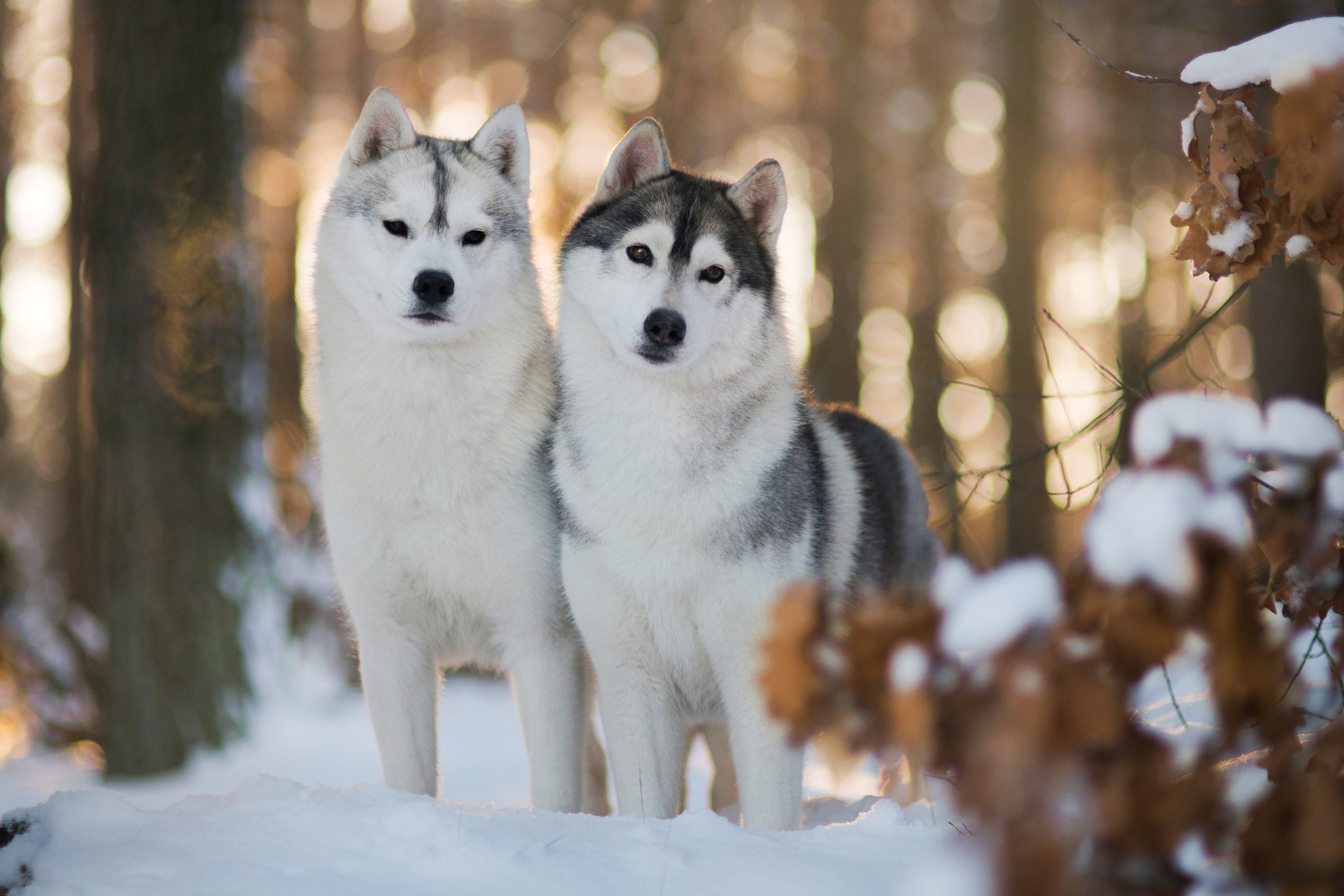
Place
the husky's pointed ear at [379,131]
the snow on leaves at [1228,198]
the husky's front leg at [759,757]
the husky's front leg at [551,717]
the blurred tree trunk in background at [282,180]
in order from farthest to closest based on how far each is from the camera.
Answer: the blurred tree trunk in background at [282,180] → the husky's pointed ear at [379,131] → the husky's front leg at [551,717] → the husky's front leg at [759,757] → the snow on leaves at [1228,198]

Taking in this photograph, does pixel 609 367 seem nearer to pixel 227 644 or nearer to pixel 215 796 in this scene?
pixel 215 796

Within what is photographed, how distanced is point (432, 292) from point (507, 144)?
87cm

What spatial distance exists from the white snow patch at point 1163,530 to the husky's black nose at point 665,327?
68.6 inches

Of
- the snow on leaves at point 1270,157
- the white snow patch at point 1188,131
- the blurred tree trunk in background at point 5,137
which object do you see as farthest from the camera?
the blurred tree trunk in background at point 5,137

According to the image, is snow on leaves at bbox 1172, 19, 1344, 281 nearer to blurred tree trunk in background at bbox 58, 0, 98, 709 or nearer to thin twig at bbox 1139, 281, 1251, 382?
thin twig at bbox 1139, 281, 1251, 382

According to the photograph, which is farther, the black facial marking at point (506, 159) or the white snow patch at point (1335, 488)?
the black facial marking at point (506, 159)

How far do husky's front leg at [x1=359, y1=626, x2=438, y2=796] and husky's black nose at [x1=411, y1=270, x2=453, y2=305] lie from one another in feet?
3.61

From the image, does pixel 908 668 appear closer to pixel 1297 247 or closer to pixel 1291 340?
pixel 1297 247

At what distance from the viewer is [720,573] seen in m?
2.93

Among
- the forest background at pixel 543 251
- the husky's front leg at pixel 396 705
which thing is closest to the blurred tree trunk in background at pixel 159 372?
the forest background at pixel 543 251

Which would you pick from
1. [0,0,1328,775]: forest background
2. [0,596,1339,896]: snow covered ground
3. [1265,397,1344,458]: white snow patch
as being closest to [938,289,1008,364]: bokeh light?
[0,0,1328,775]: forest background

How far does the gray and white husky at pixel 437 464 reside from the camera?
3230 mm

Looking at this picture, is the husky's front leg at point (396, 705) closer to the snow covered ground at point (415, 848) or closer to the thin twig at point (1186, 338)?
the snow covered ground at point (415, 848)

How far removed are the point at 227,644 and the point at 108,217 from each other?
255 cm
